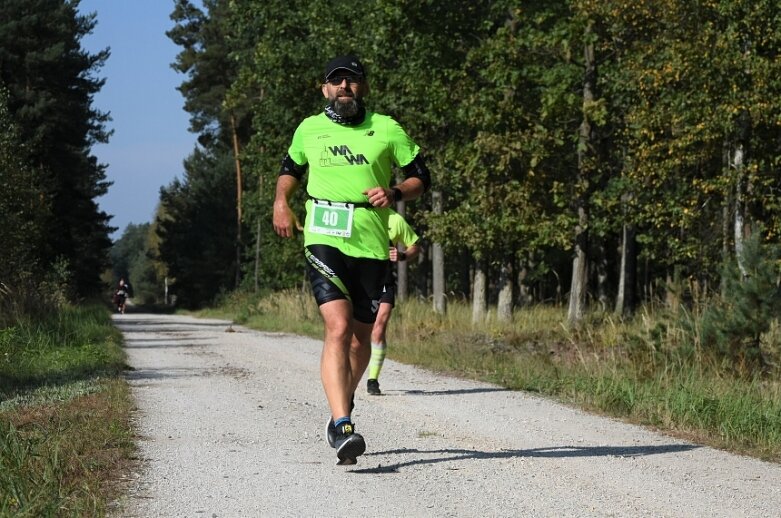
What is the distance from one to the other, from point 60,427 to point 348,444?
7.70 ft

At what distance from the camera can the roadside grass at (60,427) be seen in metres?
5.58

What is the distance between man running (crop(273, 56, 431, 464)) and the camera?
6.90 meters

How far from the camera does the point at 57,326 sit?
60.3 ft

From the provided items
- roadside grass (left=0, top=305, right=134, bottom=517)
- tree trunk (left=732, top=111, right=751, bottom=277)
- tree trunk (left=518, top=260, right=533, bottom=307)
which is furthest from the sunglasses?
tree trunk (left=518, top=260, right=533, bottom=307)

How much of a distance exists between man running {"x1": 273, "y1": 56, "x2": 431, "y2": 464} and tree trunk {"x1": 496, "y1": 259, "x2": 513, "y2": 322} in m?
17.5

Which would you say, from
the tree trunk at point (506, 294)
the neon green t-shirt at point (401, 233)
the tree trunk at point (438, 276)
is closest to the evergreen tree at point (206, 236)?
the tree trunk at point (438, 276)

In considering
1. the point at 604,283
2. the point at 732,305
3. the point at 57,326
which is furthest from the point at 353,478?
the point at 604,283

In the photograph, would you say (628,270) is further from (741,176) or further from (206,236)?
(206,236)

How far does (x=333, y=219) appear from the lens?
6.91 m

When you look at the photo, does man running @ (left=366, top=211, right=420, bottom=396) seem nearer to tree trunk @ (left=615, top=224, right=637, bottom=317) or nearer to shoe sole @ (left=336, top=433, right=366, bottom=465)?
shoe sole @ (left=336, top=433, right=366, bottom=465)

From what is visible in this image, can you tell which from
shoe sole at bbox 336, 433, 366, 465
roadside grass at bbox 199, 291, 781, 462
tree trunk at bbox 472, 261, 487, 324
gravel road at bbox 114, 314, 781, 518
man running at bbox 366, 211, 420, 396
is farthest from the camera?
tree trunk at bbox 472, 261, 487, 324

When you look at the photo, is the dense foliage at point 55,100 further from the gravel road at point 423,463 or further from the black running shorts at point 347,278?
the black running shorts at point 347,278

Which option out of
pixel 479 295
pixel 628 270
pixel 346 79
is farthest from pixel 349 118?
pixel 628 270

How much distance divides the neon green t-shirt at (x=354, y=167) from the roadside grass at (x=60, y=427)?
6.06 feet
